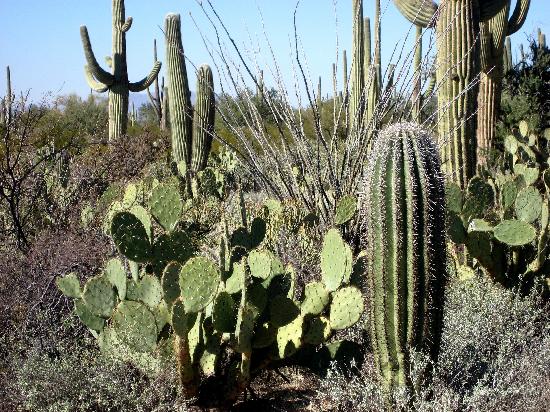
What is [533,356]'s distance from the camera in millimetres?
3988

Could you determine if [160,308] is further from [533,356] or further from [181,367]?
[533,356]

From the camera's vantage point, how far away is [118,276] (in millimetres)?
3945

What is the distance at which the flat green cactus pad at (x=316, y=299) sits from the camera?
12.5 feet

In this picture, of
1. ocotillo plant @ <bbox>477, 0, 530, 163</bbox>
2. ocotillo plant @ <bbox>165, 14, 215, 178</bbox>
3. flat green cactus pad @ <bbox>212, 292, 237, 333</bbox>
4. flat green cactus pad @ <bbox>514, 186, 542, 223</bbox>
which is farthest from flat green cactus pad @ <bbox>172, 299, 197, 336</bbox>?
ocotillo plant @ <bbox>165, 14, 215, 178</bbox>

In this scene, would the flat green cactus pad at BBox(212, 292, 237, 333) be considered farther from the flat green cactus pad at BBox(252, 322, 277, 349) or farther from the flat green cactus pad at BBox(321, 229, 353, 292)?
the flat green cactus pad at BBox(321, 229, 353, 292)

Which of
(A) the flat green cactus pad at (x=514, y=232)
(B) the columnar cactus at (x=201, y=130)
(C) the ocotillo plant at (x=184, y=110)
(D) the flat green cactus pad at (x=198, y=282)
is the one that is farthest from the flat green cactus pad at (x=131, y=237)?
(B) the columnar cactus at (x=201, y=130)

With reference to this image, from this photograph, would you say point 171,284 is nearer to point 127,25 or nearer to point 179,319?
point 179,319

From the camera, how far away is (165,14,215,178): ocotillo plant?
509 inches

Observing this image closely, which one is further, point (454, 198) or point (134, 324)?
point (454, 198)

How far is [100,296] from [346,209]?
187 centimetres

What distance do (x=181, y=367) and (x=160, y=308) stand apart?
367mm

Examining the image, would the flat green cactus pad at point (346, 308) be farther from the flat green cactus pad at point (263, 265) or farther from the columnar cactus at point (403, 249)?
the flat green cactus pad at point (263, 265)

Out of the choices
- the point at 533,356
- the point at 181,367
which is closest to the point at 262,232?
the point at 181,367

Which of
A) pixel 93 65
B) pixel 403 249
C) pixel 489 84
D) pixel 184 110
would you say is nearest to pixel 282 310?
pixel 403 249
